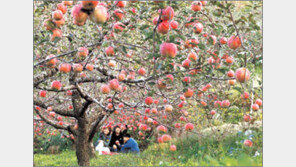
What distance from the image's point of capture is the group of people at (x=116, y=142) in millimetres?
5898

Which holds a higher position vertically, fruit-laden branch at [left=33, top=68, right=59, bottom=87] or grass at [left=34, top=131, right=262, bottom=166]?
fruit-laden branch at [left=33, top=68, right=59, bottom=87]

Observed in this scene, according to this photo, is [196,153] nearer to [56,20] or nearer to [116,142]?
[56,20]

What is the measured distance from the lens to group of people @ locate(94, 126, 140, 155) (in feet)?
19.4

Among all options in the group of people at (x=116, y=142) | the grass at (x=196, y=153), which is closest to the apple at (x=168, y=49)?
the grass at (x=196, y=153)

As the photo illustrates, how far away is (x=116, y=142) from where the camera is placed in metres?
6.35

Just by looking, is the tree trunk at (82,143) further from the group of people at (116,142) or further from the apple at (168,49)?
the apple at (168,49)

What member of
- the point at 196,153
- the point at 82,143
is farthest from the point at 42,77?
the point at 196,153

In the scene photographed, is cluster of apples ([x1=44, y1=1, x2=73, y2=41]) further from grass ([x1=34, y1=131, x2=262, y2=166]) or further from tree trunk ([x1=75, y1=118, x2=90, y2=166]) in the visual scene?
tree trunk ([x1=75, y1=118, x2=90, y2=166])

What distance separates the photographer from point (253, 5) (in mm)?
1510

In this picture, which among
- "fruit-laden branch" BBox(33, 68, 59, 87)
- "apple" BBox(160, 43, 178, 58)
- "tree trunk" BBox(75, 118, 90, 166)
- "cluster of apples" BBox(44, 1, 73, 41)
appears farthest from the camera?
"tree trunk" BBox(75, 118, 90, 166)

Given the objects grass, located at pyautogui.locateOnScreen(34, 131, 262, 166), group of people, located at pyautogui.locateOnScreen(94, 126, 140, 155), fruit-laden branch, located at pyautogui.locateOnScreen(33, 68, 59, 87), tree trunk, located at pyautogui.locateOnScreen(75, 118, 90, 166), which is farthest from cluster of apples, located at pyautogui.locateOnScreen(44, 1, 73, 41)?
group of people, located at pyautogui.locateOnScreen(94, 126, 140, 155)

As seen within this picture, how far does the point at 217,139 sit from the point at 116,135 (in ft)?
14.0

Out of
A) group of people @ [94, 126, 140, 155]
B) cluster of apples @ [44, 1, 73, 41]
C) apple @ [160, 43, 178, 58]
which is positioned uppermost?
cluster of apples @ [44, 1, 73, 41]
